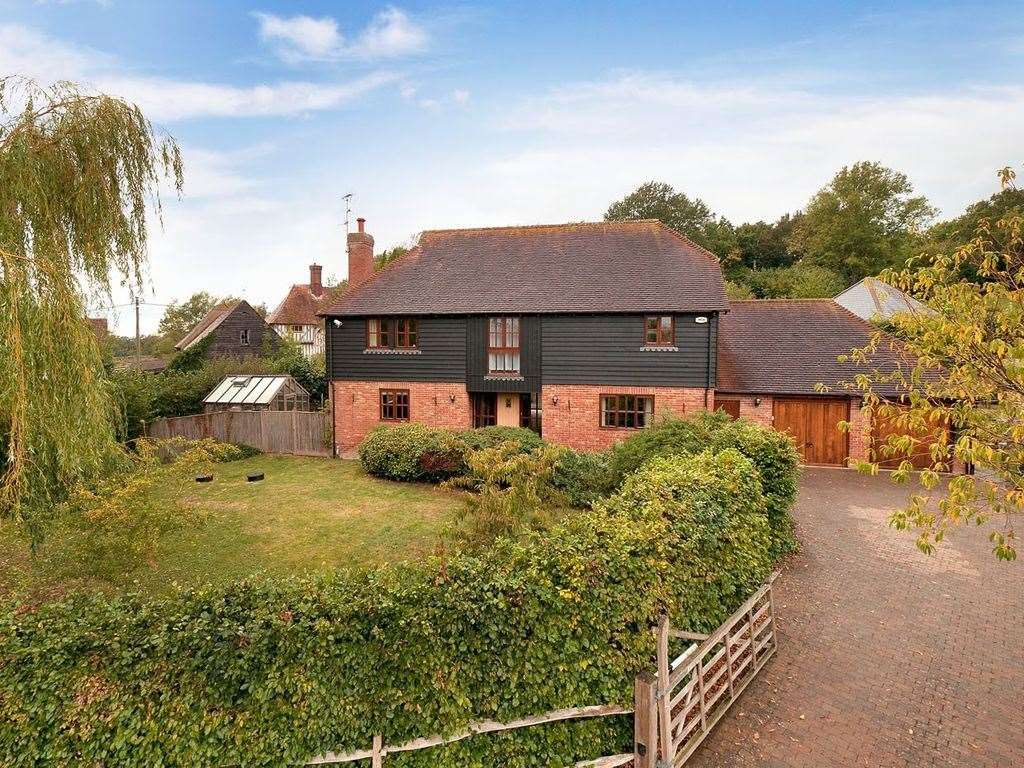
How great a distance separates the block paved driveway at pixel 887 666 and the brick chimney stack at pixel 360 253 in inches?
741

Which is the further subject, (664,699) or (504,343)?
(504,343)

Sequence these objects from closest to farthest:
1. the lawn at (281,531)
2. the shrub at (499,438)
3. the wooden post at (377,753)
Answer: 1. the wooden post at (377,753)
2. the lawn at (281,531)
3. the shrub at (499,438)

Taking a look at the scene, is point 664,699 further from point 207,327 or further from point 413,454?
point 207,327

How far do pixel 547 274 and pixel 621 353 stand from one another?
Result: 4.12 m

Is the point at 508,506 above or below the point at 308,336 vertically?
below

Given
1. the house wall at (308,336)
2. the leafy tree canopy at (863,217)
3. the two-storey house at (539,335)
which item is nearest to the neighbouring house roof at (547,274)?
the two-storey house at (539,335)

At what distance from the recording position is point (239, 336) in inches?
1260

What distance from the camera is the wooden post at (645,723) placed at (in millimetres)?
4688

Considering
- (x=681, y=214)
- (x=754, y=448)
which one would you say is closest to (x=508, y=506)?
(x=754, y=448)

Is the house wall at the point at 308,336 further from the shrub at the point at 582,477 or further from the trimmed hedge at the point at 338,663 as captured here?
the trimmed hedge at the point at 338,663

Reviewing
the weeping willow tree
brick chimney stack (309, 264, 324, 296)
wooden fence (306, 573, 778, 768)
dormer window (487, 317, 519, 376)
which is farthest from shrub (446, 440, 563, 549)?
brick chimney stack (309, 264, 324, 296)

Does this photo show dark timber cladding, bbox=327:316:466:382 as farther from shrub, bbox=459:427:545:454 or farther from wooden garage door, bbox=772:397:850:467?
wooden garage door, bbox=772:397:850:467

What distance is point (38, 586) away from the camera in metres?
8.27

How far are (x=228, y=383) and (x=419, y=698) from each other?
20.9 m
